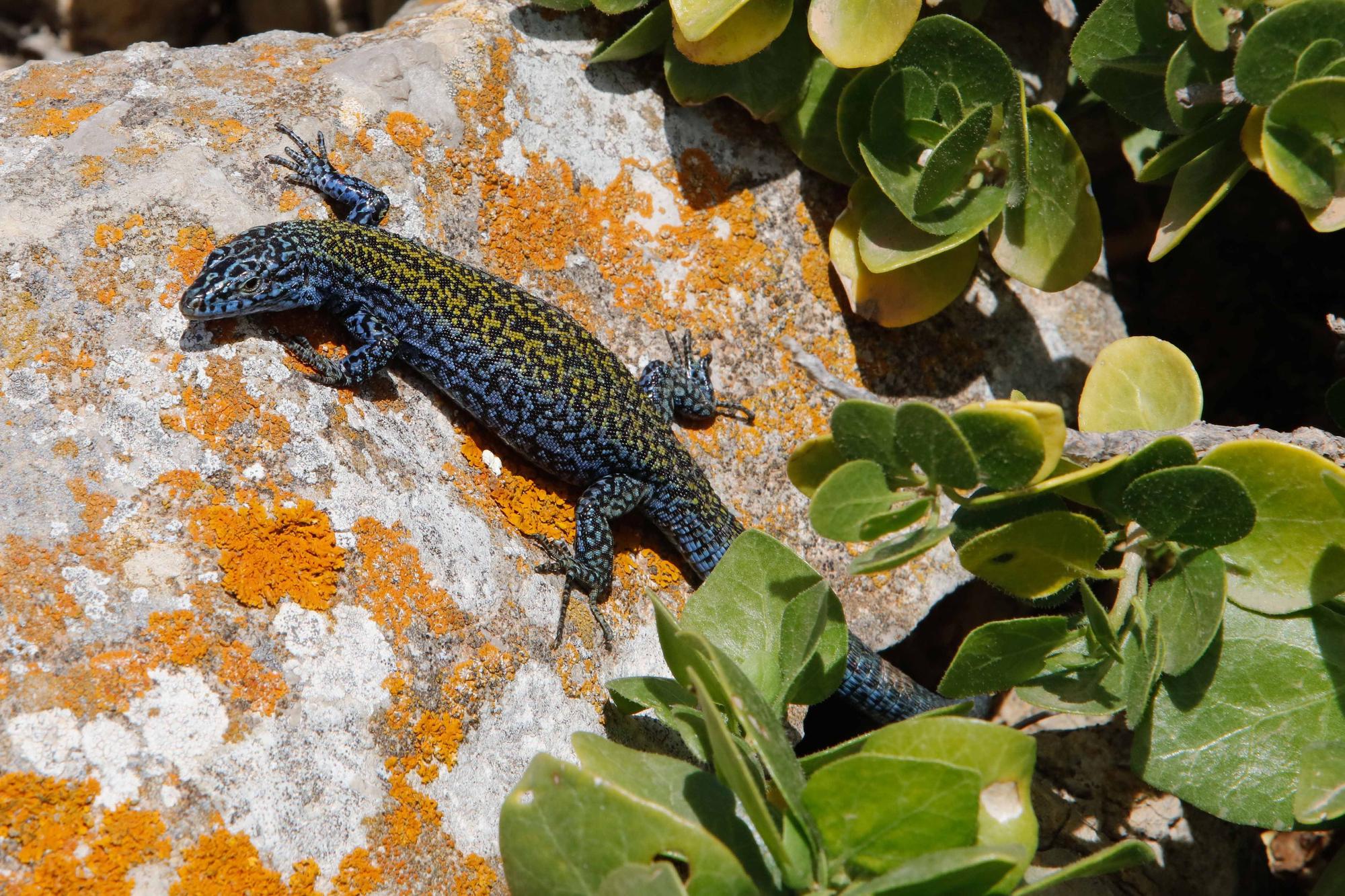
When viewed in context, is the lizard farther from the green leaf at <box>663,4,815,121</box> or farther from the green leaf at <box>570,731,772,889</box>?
the green leaf at <box>570,731,772,889</box>

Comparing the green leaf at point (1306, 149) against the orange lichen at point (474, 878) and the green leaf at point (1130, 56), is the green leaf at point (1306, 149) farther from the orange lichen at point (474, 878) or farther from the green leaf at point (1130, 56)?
the orange lichen at point (474, 878)

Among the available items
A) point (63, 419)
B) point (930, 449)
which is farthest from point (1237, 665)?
point (63, 419)

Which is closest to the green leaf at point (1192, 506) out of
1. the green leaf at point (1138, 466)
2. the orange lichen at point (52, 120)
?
the green leaf at point (1138, 466)

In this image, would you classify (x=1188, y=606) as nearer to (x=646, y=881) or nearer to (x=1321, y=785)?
(x=1321, y=785)

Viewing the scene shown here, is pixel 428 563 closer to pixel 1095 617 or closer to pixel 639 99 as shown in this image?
pixel 1095 617

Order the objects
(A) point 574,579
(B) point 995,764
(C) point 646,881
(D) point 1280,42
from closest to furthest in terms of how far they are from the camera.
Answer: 1. (C) point 646,881
2. (B) point 995,764
3. (D) point 1280,42
4. (A) point 574,579

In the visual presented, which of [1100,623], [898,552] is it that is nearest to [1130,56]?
[1100,623]
